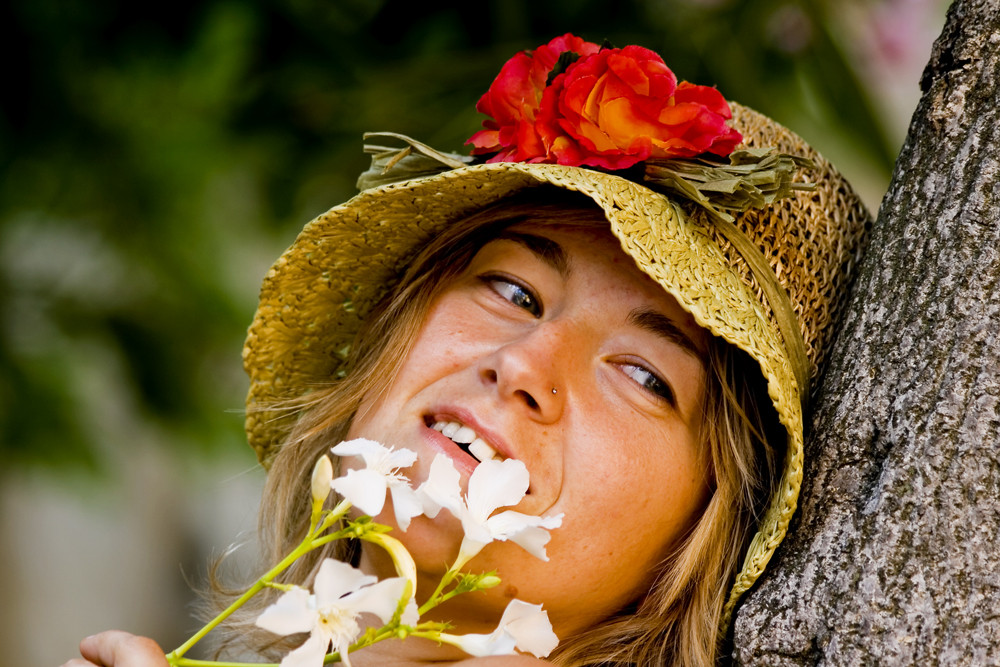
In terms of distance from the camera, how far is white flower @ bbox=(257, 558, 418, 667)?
1.17 m

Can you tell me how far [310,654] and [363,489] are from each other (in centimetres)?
19

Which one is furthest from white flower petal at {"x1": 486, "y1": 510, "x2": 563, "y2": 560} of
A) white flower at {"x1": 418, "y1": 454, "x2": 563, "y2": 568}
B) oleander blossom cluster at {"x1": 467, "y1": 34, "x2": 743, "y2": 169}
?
oleander blossom cluster at {"x1": 467, "y1": 34, "x2": 743, "y2": 169}

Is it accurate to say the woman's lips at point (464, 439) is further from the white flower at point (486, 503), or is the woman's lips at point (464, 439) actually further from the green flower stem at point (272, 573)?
the green flower stem at point (272, 573)

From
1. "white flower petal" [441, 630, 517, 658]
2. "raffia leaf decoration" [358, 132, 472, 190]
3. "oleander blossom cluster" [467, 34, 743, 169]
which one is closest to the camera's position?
"white flower petal" [441, 630, 517, 658]

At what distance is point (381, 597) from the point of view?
1.18 m

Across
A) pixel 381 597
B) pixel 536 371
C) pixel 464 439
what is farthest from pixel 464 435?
pixel 381 597

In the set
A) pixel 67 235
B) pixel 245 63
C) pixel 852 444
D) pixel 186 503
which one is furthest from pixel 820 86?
pixel 186 503

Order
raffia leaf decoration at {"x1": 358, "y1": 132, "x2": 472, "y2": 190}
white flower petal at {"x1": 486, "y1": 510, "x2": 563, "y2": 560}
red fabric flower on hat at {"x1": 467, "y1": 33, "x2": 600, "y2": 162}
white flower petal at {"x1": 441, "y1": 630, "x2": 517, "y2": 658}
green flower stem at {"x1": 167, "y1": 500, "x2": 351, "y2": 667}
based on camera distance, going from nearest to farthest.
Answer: green flower stem at {"x1": 167, "y1": 500, "x2": 351, "y2": 667} → white flower petal at {"x1": 441, "y1": 630, "x2": 517, "y2": 658} → white flower petal at {"x1": 486, "y1": 510, "x2": 563, "y2": 560} → red fabric flower on hat at {"x1": 467, "y1": 33, "x2": 600, "y2": 162} → raffia leaf decoration at {"x1": 358, "y1": 132, "x2": 472, "y2": 190}

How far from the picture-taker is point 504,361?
1.61 meters

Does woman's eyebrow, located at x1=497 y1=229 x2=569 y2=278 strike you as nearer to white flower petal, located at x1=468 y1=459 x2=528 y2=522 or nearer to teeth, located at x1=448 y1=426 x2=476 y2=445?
teeth, located at x1=448 y1=426 x2=476 y2=445

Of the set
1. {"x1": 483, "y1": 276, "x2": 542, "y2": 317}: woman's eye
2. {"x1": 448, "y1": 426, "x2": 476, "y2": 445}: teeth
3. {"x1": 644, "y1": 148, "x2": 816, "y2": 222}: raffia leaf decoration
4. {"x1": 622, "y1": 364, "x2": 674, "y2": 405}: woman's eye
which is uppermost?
{"x1": 644, "y1": 148, "x2": 816, "y2": 222}: raffia leaf decoration

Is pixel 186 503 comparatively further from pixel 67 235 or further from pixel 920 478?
pixel 920 478

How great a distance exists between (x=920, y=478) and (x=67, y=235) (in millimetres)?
3892

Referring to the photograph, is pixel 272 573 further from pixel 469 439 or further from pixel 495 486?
pixel 469 439
